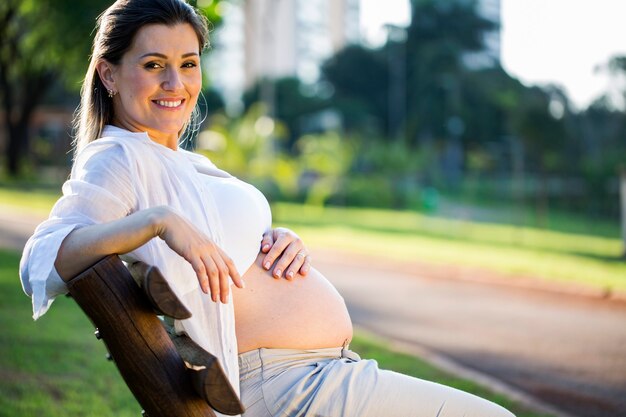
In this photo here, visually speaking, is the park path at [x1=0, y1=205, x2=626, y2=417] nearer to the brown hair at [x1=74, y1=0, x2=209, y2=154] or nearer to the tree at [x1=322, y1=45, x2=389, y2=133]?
the brown hair at [x1=74, y1=0, x2=209, y2=154]

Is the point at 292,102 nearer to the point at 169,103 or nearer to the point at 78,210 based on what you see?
the point at 169,103

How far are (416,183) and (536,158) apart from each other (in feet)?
24.6

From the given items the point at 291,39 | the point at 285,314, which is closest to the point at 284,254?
the point at 285,314

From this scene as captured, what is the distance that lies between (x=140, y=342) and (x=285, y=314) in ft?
1.71

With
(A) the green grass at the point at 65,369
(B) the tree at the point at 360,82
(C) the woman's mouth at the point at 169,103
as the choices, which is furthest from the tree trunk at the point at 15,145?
(C) the woman's mouth at the point at 169,103

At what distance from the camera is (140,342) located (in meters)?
1.74

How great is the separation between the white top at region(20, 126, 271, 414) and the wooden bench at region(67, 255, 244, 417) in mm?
132

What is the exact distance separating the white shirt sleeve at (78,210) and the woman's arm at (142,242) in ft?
0.12

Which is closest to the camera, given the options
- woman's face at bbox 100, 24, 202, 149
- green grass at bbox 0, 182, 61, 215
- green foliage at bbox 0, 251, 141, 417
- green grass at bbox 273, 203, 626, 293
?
woman's face at bbox 100, 24, 202, 149

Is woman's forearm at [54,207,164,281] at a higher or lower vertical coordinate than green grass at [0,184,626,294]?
higher

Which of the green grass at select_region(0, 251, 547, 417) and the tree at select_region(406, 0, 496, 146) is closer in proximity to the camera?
the green grass at select_region(0, 251, 547, 417)

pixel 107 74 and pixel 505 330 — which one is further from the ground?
pixel 107 74

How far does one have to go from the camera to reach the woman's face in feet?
6.87

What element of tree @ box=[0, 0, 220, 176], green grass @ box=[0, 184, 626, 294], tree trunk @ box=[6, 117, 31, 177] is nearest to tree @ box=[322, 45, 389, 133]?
tree @ box=[0, 0, 220, 176]
